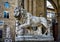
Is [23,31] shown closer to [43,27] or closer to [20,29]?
[20,29]

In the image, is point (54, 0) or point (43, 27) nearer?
point (43, 27)

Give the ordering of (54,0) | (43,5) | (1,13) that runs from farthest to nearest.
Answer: (54,0)
(1,13)
(43,5)

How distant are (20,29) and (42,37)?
75 cm

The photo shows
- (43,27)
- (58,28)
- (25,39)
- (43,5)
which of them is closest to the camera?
(25,39)

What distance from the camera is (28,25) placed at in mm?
7383

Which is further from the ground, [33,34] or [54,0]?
[54,0]

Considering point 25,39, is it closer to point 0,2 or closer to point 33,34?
point 33,34

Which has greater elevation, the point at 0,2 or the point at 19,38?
the point at 0,2

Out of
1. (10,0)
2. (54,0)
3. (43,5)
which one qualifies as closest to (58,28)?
(43,5)

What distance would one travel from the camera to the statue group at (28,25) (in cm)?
717

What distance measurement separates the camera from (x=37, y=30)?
7566 mm

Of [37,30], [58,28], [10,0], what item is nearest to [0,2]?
[10,0]

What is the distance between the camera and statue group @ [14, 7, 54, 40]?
7172mm

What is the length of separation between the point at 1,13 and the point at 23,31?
868 cm
